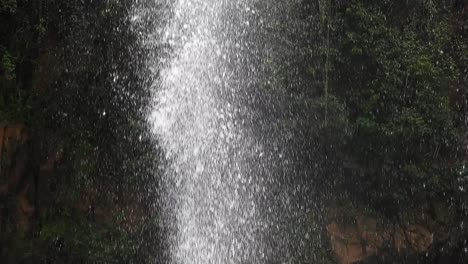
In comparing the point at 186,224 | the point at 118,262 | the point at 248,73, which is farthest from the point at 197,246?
the point at 248,73

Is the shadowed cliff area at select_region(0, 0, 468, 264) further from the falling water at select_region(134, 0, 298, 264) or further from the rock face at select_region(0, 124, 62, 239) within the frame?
the falling water at select_region(134, 0, 298, 264)

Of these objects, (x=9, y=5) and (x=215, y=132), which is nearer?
(x=9, y=5)

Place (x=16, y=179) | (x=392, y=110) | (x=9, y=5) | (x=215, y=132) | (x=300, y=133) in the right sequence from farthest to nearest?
(x=300, y=133) < (x=392, y=110) < (x=215, y=132) < (x=16, y=179) < (x=9, y=5)

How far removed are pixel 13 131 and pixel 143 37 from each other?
236 cm

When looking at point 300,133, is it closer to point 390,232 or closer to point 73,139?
point 390,232

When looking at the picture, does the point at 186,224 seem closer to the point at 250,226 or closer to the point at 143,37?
the point at 250,226

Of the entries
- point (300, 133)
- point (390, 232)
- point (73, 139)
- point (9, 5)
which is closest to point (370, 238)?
point (390, 232)

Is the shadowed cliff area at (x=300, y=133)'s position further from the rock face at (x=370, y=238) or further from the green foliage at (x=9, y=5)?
the green foliage at (x=9, y=5)

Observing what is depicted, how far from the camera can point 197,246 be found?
8398 millimetres

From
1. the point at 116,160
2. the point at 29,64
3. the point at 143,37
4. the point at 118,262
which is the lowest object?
the point at 118,262

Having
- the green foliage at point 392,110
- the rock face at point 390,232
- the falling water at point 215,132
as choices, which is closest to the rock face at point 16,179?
the falling water at point 215,132

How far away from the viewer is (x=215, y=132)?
890cm

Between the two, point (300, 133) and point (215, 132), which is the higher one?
point (300, 133)

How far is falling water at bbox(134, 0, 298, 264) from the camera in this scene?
8.68 m
